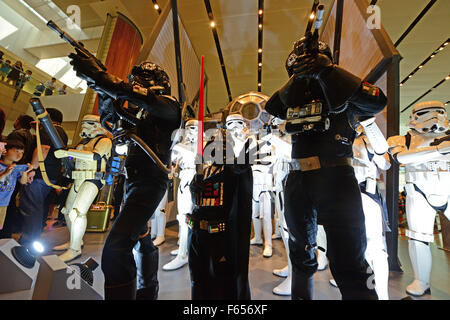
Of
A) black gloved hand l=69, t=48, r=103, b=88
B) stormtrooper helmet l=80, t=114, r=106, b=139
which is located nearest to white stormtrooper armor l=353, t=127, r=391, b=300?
black gloved hand l=69, t=48, r=103, b=88

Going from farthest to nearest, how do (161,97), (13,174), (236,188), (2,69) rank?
(2,69) < (13,174) < (161,97) < (236,188)

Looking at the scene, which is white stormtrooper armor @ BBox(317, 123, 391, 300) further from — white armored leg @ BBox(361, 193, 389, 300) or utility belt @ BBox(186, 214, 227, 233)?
utility belt @ BBox(186, 214, 227, 233)

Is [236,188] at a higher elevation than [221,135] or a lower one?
lower

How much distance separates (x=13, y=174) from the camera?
2.46 meters

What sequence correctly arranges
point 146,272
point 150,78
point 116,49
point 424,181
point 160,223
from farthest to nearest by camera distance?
point 116,49 < point 160,223 < point 424,181 < point 150,78 < point 146,272

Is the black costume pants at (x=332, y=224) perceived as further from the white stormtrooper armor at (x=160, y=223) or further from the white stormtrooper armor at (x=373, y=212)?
the white stormtrooper armor at (x=160, y=223)

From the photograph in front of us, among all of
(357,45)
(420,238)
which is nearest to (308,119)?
(420,238)

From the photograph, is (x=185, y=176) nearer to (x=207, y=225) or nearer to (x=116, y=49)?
(x=207, y=225)

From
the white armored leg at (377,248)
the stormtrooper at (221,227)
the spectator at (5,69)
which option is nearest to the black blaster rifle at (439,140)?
the white armored leg at (377,248)

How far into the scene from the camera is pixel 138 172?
1476 mm

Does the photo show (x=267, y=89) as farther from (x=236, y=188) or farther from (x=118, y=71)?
(x=236, y=188)

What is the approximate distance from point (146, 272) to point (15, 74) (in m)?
10.1

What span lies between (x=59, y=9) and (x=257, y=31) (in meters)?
6.49
